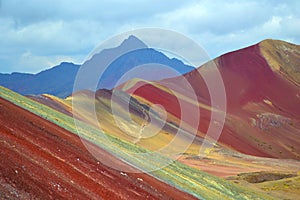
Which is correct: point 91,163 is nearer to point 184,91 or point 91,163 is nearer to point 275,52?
point 184,91

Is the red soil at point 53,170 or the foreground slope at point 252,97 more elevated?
the foreground slope at point 252,97

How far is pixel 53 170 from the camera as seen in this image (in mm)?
20984

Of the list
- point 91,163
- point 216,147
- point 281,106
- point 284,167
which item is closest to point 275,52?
point 281,106

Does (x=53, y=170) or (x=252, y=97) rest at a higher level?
(x=252, y=97)

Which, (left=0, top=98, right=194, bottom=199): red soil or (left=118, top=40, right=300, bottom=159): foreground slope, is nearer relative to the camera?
(left=0, top=98, right=194, bottom=199): red soil

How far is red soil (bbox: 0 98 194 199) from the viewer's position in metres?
17.4

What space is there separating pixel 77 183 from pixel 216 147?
213ft

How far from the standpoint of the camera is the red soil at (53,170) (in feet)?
57.0

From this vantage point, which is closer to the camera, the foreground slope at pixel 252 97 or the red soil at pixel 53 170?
the red soil at pixel 53 170

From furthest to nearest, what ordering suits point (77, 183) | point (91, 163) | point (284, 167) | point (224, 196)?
point (284, 167) < point (224, 196) < point (91, 163) < point (77, 183)

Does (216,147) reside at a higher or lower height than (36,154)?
higher

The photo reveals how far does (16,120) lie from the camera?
2791 centimetres

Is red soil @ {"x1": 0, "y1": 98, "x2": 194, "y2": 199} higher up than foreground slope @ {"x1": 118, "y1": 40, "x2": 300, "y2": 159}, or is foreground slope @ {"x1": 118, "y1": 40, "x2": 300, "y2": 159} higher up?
foreground slope @ {"x1": 118, "y1": 40, "x2": 300, "y2": 159}

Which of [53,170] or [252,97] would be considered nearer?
[53,170]
